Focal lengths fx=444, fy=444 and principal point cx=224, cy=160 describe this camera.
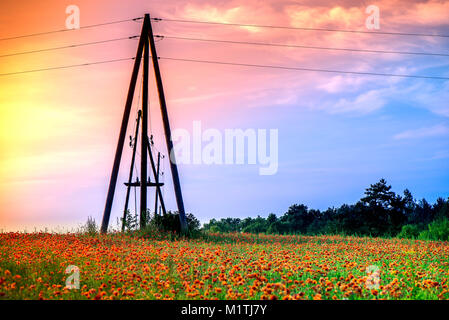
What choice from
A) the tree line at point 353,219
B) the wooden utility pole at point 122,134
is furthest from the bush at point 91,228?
the tree line at point 353,219

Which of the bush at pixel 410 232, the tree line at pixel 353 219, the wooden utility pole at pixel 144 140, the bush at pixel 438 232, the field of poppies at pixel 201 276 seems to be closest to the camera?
the field of poppies at pixel 201 276

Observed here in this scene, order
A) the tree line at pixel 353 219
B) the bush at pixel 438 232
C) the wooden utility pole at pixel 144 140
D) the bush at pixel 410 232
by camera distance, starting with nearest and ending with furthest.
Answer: the wooden utility pole at pixel 144 140 → the bush at pixel 438 232 → the bush at pixel 410 232 → the tree line at pixel 353 219

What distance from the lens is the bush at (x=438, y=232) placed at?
21.3 metres

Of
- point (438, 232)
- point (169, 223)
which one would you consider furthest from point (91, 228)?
point (438, 232)

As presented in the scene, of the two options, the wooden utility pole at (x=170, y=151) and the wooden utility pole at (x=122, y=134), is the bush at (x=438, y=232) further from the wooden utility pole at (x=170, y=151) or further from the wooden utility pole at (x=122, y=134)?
the wooden utility pole at (x=122, y=134)

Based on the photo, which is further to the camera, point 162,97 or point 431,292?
point 162,97

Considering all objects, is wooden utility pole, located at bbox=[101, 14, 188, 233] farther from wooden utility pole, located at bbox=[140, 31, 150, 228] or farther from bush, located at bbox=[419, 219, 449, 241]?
bush, located at bbox=[419, 219, 449, 241]

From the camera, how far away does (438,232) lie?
21562mm

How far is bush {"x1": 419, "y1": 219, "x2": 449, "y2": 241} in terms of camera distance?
21.3 m

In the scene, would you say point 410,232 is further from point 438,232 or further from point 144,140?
point 144,140
